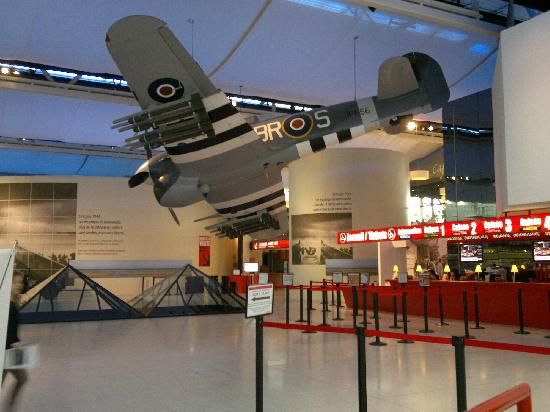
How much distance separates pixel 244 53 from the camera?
12.4 m

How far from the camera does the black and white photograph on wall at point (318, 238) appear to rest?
1995 centimetres

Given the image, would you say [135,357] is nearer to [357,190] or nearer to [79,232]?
[357,190]

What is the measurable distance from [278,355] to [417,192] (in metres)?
24.9

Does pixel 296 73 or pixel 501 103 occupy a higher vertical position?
pixel 296 73

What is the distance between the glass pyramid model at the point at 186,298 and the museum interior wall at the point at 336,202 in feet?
18.8

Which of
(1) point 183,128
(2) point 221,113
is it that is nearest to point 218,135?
(2) point 221,113

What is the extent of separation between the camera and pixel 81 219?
24.4 m

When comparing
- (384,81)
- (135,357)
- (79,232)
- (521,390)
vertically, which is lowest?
(135,357)

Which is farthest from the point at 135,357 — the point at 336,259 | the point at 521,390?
the point at 336,259

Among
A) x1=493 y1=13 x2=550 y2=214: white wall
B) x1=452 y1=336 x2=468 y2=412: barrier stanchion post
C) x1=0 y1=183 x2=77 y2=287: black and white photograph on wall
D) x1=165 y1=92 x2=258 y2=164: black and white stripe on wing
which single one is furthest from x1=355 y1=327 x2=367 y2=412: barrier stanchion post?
x1=0 y1=183 x2=77 y2=287: black and white photograph on wall

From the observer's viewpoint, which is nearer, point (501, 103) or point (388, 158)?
point (501, 103)

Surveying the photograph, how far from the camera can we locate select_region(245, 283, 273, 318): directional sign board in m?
4.47

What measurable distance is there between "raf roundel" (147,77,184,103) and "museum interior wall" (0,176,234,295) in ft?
60.2

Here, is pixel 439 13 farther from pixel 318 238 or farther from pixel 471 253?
pixel 471 253
